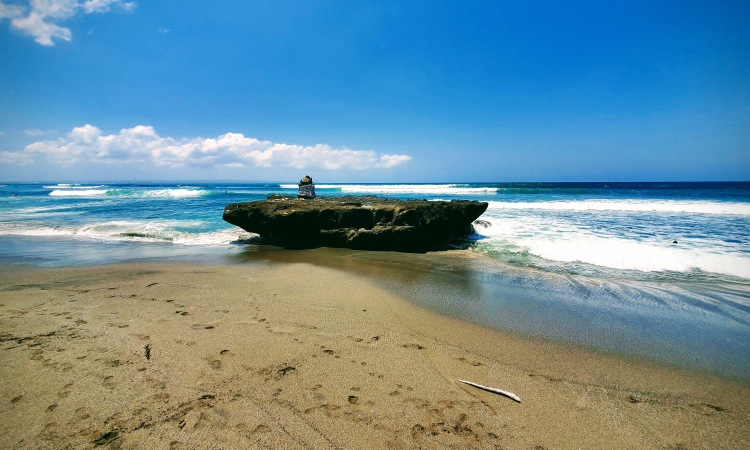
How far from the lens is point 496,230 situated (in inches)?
486

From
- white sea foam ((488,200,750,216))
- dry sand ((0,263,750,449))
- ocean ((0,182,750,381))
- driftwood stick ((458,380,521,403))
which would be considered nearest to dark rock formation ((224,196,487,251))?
ocean ((0,182,750,381))

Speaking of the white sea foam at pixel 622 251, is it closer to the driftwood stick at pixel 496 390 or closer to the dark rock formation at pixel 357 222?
the dark rock formation at pixel 357 222

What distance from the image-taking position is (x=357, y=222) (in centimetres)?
1000

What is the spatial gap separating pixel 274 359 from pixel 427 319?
2.18 m

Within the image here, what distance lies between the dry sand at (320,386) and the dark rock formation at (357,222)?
5127mm

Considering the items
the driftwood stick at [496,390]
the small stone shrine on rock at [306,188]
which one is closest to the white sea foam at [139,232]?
the small stone shrine on rock at [306,188]

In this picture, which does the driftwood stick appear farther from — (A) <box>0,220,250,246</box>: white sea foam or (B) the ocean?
(A) <box>0,220,250,246</box>: white sea foam

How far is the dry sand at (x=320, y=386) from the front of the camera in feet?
7.71

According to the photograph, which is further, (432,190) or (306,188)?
(432,190)

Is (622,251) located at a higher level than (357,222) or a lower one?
lower

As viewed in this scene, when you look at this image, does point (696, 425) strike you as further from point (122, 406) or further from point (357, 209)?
point (357, 209)

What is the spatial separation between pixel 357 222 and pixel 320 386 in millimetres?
7281

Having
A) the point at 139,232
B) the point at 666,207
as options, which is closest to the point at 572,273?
the point at 139,232

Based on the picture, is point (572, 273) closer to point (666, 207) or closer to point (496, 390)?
point (496, 390)
